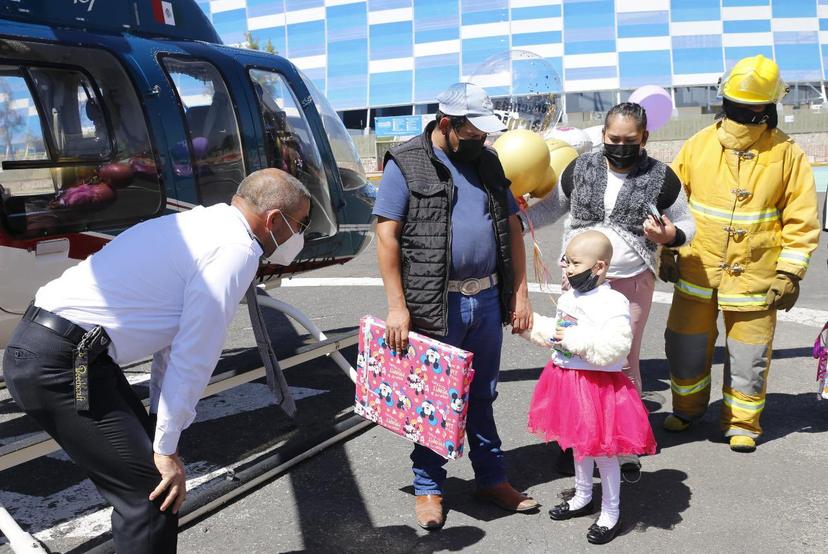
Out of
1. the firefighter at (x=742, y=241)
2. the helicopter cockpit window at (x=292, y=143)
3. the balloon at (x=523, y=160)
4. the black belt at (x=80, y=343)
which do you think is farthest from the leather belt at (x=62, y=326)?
the firefighter at (x=742, y=241)

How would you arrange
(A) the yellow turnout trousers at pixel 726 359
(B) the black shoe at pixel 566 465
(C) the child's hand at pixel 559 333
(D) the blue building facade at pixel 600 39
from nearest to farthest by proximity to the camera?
1. (C) the child's hand at pixel 559 333
2. (B) the black shoe at pixel 566 465
3. (A) the yellow turnout trousers at pixel 726 359
4. (D) the blue building facade at pixel 600 39

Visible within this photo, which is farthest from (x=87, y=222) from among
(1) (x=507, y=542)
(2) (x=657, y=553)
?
(2) (x=657, y=553)

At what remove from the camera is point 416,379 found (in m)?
3.44

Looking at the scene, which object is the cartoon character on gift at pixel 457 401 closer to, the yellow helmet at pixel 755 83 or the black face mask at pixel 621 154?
the black face mask at pixel 621 154

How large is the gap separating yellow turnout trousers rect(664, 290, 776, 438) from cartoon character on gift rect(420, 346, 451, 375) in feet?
6.19

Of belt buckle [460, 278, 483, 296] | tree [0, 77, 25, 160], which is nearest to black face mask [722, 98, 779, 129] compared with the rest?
belt buckle [460, 278, 483, 296]

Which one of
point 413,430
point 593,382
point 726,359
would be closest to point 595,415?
point 593,382

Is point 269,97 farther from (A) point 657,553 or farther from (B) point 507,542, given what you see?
(A) point 657,553

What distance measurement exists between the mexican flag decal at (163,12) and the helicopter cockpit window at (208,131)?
387mm

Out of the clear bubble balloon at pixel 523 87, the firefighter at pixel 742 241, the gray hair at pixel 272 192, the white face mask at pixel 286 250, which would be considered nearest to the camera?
the gray hair at pixel 272 192

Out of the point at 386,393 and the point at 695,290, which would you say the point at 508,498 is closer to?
the point at 386,393

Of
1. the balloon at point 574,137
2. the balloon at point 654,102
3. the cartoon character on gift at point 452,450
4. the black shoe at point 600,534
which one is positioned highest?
the balloon at point 654,102

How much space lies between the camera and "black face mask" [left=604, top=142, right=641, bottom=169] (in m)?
3.87

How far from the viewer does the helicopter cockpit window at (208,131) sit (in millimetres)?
4875
